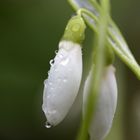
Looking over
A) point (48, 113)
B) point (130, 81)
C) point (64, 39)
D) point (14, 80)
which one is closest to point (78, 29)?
point (64, 39)

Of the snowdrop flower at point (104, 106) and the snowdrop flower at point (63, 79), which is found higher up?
A: the snowdrop flower at point (63, 79)

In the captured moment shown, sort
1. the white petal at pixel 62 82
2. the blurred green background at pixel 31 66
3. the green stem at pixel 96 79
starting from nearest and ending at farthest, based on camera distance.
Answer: the green stem at pixel 96 79 → the white petal at pixel 62 82 → the blurred green background at pixel 31 66

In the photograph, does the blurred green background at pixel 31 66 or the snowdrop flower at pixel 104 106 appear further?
the blurred green background at pixel 31 66

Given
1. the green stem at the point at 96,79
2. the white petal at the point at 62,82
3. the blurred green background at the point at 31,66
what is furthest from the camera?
the blurred green background at the point at 31,66

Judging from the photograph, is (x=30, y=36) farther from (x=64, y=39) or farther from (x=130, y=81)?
(x=64, y=39)

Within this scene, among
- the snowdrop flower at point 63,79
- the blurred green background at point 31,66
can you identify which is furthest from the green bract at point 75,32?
the blurred green background at point 31,66

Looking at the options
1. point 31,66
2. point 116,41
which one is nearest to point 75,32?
point 116,41

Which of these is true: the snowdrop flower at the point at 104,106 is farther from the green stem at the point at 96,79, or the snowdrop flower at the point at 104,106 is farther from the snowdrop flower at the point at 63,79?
the green stem at the point at 96,79

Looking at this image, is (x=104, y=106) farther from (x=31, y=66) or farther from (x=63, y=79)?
(x=31, y=66)
